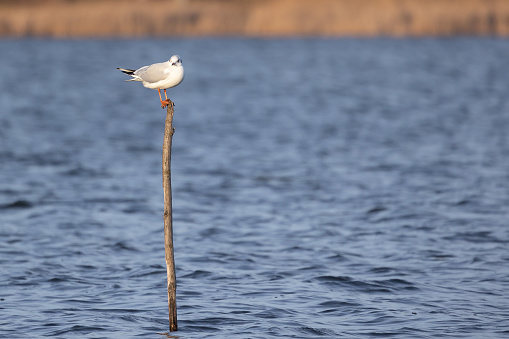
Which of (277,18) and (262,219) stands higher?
(277,18)

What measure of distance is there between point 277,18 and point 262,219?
6517cm

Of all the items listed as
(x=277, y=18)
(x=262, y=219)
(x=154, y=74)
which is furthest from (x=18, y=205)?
(x=277, y=18)

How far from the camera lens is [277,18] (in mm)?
Answer: 79875

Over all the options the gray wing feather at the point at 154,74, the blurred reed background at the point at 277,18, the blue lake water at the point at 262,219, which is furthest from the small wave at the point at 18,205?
the blurred reed background at the point at 277,18

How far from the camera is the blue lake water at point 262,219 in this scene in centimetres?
1089

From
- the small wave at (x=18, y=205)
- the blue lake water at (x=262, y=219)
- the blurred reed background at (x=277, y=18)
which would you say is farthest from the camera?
the blurred reed background at (x=277, y=18)

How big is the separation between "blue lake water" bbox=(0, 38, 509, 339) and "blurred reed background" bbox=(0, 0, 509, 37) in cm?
3830

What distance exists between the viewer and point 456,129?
3048 cm

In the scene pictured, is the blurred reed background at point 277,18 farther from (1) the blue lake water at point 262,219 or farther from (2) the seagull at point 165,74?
(2) the seagull at point 165,74

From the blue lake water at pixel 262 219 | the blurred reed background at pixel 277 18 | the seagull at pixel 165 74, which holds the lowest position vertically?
the blue lake water at pixel 262 219

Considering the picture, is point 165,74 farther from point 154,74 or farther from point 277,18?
point 277,18

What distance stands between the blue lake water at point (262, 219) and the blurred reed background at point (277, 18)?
3830 centimetres

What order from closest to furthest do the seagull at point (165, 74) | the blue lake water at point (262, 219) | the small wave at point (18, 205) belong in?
1. the seagull at point (165, 74)
2. the blue lake water at point (262, 219)
3. the small wave at point (18, 205)

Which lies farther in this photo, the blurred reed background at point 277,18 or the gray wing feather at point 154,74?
the blurred reed background at point 277,18
